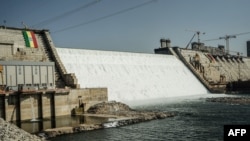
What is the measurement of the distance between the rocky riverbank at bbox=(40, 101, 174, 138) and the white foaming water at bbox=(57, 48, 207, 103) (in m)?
9.98

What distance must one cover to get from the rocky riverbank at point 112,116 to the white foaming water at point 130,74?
998 cm

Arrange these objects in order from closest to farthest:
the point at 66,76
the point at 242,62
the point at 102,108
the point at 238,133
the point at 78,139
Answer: the point at 238,133
the point at 78,139
the point at 102,108
the point at 66,76
the point at 242,62

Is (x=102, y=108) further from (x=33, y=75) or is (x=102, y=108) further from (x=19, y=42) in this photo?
(x=19, y=42)

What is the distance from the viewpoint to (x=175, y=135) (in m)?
23.0

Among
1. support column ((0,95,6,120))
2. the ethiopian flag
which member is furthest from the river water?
the ethiopian flag

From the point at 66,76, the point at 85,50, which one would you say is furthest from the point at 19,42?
the point at 85,50

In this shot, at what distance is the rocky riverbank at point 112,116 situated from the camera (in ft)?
80.0

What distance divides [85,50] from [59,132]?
91.8ft

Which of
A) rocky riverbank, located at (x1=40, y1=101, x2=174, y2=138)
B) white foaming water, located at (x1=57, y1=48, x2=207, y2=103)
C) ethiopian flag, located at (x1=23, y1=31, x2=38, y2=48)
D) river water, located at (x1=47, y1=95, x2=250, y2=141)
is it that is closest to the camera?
river water, located at (x1=47, y1=95, x2=250, y2=141)

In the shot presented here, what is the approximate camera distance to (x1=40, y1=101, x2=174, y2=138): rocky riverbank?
24.4m

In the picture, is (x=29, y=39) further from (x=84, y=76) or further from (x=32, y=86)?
(x=32, y=86)

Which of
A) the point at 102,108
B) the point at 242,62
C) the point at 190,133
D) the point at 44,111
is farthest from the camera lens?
the point at 242,62

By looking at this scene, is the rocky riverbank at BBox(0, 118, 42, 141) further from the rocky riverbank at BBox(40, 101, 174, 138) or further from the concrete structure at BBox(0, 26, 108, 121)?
the concrete structure at BBox(0, 26, 108, 121)

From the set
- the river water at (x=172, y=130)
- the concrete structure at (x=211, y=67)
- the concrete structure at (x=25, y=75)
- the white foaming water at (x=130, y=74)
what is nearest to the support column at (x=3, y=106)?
the concrete structure at (x=25, y=75)
